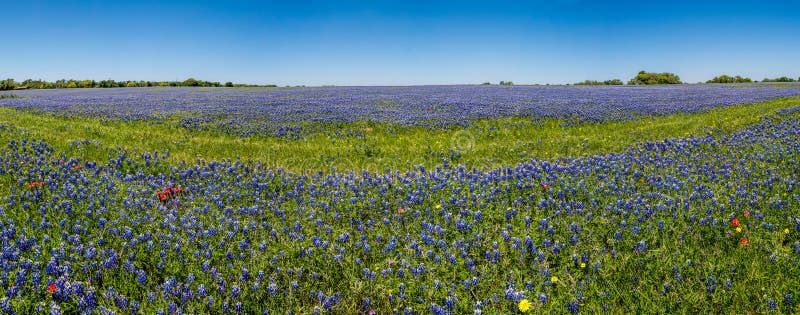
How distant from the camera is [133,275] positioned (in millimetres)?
4121

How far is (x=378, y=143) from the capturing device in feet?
39.3

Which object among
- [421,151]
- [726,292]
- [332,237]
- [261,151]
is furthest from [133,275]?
[421,151]

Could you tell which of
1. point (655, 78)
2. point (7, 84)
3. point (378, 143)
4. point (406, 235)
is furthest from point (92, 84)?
point (655, 78)

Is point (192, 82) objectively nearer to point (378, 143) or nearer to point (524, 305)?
point (378, 143)

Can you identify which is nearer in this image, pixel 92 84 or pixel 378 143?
pixel 378 143

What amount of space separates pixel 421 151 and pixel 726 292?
738 cm

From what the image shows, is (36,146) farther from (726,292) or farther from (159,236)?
(726,292)

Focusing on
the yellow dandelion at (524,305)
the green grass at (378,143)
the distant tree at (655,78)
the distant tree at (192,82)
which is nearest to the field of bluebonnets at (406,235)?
the yellow dandelion at (524,305)

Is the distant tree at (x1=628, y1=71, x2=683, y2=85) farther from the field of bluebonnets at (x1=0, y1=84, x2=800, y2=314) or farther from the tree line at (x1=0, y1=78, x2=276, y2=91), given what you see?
the field of bluebonnets at (x1=0, y1=84, x2=800, y2=314)

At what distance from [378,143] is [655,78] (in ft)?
260

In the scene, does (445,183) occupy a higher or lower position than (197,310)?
higher

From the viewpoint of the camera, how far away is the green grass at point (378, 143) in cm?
951

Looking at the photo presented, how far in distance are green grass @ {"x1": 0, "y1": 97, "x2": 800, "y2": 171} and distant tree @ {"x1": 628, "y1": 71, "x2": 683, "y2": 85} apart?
233ft

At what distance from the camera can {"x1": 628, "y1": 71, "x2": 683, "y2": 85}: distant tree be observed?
247ft
